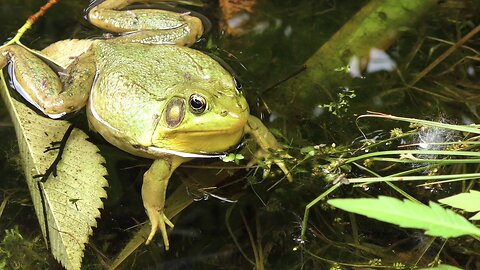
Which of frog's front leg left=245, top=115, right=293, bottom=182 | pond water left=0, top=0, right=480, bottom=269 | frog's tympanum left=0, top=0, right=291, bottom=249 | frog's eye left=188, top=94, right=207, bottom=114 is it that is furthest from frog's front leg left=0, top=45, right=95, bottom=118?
frog's front leg left=245, top=115, right=293, bottom=182

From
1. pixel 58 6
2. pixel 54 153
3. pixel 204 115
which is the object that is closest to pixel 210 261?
pixel 204 115

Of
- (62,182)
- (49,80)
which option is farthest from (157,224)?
(49,80)

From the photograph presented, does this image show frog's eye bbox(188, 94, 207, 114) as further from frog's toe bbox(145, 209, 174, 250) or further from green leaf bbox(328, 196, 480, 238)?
green leaf bbox(328, 196, 480, 238)

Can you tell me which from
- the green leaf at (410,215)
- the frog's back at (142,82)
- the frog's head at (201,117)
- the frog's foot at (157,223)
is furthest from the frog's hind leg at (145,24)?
the green leaf at (410,215)

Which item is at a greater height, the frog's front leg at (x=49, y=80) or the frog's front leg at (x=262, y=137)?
the frog's front leg at (x=49, y=80)

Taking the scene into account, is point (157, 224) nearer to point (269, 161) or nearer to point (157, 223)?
point (157, 223)

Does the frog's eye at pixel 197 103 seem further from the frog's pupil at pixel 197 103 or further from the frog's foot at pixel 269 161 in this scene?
the frog's foot at pixel 269 161
